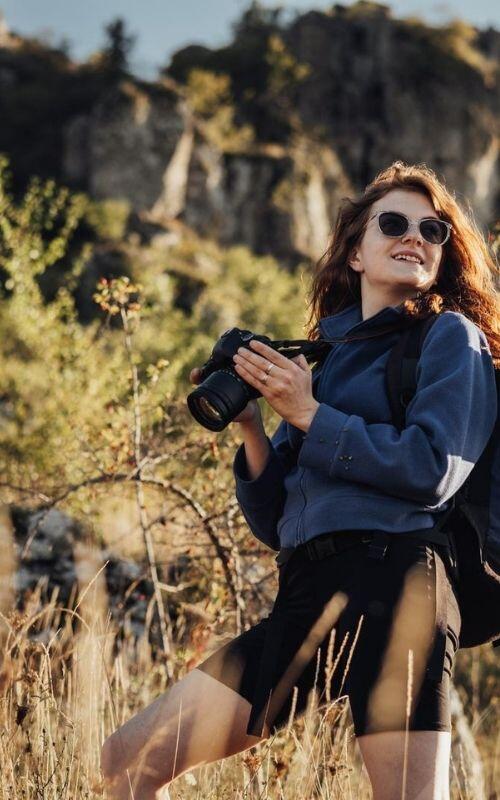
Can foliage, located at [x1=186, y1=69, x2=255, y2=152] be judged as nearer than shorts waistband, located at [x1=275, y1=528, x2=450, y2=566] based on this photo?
No

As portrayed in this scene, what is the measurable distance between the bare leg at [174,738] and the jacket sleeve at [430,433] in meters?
0.53

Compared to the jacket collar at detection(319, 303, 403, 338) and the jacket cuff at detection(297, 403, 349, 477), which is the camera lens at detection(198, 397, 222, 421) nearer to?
the jacket cuff at detection(297, 403, 349, 477)

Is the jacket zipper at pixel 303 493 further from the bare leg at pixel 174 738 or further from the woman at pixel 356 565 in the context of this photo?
the bare leg at pixel 174 738

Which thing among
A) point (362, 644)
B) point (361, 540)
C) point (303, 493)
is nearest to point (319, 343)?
point (303, 493)

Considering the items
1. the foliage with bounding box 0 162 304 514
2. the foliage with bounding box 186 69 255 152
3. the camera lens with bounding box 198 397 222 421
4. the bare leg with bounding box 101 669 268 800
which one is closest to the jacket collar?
the camera lens with bounding box 198 397 222 421

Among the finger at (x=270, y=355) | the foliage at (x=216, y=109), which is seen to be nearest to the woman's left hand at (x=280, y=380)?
the finger at (x=270, y=355)

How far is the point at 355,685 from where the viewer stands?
69.0 inches

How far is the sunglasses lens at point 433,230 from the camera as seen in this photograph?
7.28ft

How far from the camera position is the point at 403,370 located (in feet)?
6.31

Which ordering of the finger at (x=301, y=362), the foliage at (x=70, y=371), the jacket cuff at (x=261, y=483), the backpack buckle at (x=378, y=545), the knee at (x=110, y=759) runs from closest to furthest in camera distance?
the backpack buckle at (x=378, y=545)
the knee at (x=110, y=759)
the finger at (x=301, y=362)
the jacket cuff at (x=261, y=483)
the foliage at (x=70, y=371)

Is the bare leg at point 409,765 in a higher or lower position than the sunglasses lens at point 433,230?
lower

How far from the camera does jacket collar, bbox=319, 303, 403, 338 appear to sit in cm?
205

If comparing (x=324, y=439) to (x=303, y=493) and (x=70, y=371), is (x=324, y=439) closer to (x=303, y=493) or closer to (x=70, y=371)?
(x=303, y=493)

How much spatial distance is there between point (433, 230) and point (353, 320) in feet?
0.97
